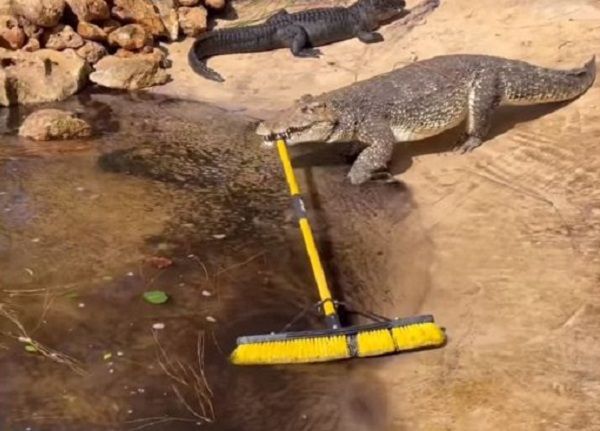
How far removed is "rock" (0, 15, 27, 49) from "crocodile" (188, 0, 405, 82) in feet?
5.72

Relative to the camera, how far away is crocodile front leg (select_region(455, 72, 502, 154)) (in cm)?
678

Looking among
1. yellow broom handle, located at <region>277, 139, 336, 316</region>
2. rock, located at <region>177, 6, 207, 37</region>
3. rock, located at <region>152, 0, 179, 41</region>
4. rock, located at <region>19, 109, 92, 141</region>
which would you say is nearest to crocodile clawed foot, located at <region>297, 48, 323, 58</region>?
rock, located at <region>177, 6, 207, 37</region>

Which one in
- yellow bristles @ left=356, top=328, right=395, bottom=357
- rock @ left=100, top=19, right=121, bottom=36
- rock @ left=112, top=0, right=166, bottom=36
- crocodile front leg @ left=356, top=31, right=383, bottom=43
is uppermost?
yellow bristles @ left=356, top=328, right=395, bottom=357

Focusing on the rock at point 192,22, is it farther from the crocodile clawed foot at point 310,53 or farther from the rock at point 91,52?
the crocodile clawed foot at point 310,53

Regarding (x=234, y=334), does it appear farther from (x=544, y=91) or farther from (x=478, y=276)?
(x=544, y=91)

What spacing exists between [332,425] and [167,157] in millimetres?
3556

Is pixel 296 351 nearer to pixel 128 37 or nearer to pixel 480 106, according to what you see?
pixel 480 106

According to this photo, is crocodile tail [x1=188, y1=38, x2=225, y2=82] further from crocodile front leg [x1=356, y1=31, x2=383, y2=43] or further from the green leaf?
the green leaf

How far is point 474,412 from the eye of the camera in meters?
3.96

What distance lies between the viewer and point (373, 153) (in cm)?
645

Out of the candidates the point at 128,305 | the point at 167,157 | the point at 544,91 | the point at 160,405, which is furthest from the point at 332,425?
the point at 544,91

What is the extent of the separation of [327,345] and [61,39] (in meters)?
5.95

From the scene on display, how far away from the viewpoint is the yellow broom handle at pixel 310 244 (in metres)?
4.53

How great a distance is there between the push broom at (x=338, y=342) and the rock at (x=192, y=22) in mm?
6051
